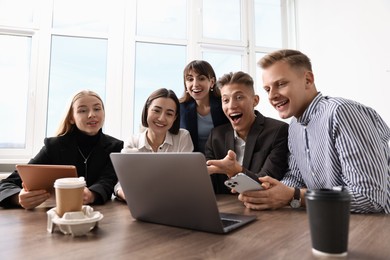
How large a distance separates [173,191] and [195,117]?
4.31 feet

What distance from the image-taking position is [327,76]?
3379 mm

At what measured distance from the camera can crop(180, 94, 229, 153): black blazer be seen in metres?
2.01

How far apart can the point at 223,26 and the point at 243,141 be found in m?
2.56

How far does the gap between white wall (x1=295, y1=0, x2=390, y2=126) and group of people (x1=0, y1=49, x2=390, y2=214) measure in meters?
1.72

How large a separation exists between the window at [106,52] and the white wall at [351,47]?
2.29ft

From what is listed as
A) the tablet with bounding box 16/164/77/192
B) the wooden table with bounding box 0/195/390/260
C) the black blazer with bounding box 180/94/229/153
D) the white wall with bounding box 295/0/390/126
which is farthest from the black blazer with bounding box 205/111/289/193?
the white wall with bounding box 295/0/390/126

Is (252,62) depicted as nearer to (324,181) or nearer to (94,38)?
(94,38)

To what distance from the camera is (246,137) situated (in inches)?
65.0

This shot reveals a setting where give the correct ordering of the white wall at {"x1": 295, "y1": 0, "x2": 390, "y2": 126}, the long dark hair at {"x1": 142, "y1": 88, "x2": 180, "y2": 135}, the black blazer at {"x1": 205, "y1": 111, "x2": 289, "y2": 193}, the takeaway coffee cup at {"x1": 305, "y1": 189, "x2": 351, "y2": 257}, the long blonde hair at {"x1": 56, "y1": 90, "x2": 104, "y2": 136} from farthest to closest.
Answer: the white wall at {"x1": 295, "y1": 0, "x2": 390, "y2": 126} < the long dark hair at {"x1": 142, "y1": 88, "x2": 180, "y2": 135} < the long blonde hair at {"x1": 56, "y1": 90, "x2": 104, "y2": 136} < the black blazer at {"x1": 205, "y1": 111, "x2": 289, "y2": 193} < the takeaway coffee cup at {"x1": 305, "y1": 189, "x2": 351, "y2": 257}

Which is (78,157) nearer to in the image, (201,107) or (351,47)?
(201,107)

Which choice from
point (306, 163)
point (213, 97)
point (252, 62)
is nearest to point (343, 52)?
point (252, 62)

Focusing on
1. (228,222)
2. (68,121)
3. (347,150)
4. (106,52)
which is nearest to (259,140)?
(347,150)

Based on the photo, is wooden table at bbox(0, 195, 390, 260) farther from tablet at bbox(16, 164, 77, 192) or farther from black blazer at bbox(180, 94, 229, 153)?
black blazer at bbox(180, 94, 229, 153)

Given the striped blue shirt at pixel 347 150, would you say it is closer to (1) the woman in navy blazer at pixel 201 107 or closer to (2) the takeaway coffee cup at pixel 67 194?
(1) the woman in navy blazer at pixel 201 107
